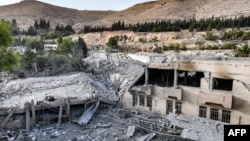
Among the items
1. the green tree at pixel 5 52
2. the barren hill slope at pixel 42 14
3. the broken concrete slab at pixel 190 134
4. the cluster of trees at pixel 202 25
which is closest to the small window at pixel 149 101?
the broken concrete slab at pixel 190 134

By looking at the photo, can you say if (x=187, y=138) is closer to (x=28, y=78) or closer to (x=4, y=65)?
(x=4, y=65)

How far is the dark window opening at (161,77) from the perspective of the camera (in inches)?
770

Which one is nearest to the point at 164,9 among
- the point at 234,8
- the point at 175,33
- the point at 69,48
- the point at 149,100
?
the point at 234,8

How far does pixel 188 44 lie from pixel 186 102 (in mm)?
37641

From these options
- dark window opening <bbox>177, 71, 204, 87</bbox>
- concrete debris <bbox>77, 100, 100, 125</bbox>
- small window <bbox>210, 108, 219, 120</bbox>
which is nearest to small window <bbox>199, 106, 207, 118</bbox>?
small window <bbox>210, 108, 219, 120</bbox>

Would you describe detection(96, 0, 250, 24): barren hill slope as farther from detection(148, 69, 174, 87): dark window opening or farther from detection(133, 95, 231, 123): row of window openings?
detection(133, 95, 231, 123): row of window openings

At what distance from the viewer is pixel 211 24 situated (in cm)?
6400

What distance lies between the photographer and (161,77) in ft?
67.4

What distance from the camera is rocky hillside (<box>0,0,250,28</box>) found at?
296ft

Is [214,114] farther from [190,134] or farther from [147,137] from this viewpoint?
[147,137]

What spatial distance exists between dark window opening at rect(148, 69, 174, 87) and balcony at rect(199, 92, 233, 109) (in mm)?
3969

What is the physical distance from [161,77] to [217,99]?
6392 millimetres

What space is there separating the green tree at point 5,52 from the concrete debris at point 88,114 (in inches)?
237

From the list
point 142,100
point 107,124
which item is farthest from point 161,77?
point 107,124
